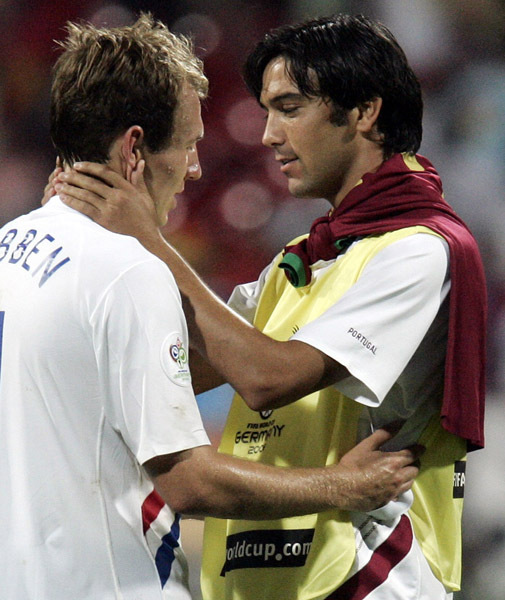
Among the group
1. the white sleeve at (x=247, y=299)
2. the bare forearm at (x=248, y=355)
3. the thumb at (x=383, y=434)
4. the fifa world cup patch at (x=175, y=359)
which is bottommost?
the thumb at (x=383, y=434)

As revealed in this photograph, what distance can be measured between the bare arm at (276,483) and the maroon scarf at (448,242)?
0.14 m

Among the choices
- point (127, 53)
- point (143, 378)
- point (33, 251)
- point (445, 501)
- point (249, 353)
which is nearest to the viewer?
point (143, 378)

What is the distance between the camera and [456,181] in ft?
13.3

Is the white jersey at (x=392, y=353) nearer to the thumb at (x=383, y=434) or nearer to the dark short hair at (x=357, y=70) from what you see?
the thumb at (x=383, y=434)

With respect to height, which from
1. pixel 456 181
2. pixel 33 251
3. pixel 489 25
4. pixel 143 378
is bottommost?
pixel 456 181

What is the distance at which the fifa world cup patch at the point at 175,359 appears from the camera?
4.30 ft

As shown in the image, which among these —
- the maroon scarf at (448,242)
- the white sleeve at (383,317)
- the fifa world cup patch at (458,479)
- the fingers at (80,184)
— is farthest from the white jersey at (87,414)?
the fifa world cup patch at (458,479)

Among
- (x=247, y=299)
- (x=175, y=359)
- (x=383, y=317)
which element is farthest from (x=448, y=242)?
(x=175, y=359)

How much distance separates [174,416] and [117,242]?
0.28 metres

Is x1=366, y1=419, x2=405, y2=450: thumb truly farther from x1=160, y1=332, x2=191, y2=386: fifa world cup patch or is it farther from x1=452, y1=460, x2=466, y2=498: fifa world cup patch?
x1=160, y1=332, x2=191, y2=386: fifa world cup patch

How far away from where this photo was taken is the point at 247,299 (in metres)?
2.12

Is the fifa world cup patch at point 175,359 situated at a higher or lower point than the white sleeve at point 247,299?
higher

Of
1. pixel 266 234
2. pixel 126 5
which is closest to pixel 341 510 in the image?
pixel 266 234

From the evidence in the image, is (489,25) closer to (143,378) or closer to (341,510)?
(341,510)
